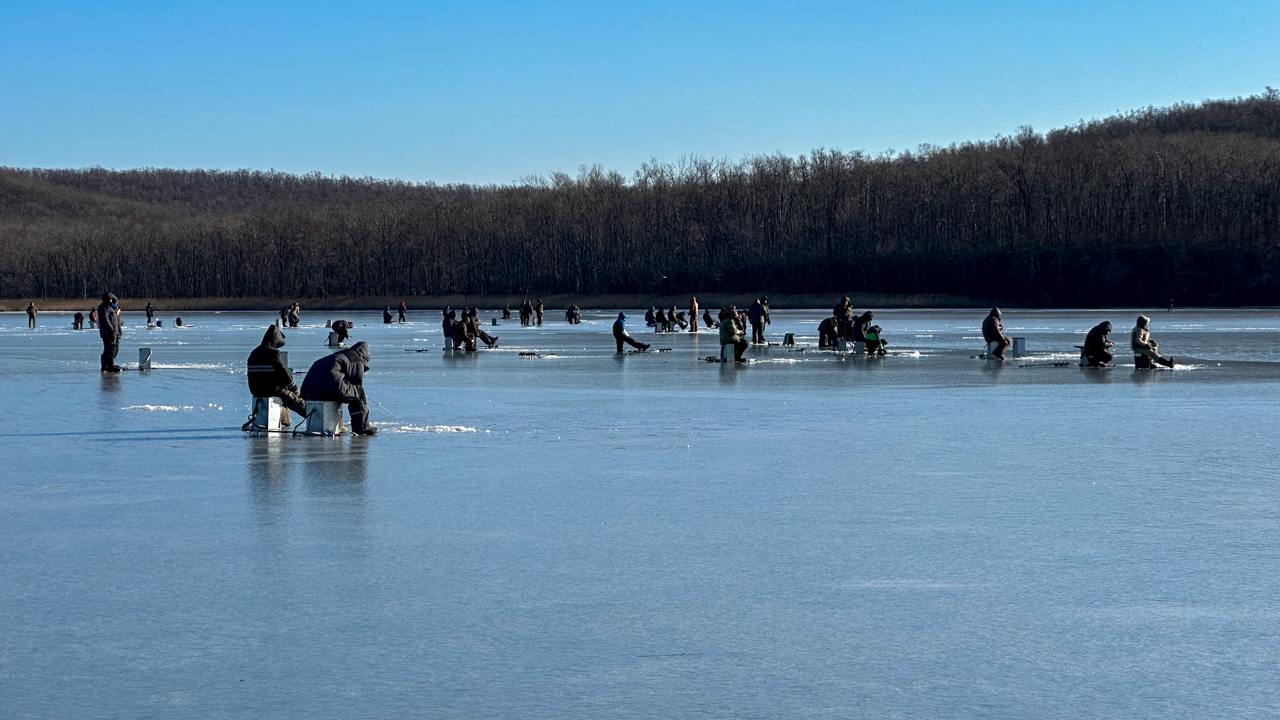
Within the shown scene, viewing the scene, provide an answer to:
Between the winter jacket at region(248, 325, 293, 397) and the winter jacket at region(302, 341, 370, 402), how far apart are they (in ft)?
1.05

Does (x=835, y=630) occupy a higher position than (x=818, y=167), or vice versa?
(x=818, y=167)

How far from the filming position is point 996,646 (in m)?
6.78

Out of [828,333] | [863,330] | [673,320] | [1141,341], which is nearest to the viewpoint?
[1141,341]

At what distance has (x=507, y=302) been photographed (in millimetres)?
135625

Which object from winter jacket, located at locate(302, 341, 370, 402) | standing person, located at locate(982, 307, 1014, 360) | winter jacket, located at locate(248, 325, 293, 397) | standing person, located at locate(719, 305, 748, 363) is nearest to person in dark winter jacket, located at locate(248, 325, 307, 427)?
winter jacket, located at locate(248, 325, 293, 397)

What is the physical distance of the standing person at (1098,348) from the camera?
30.5 metres

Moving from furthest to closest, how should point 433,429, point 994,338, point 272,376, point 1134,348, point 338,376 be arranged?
1. point 994,338
2. point 1134,348
3. point 433,429
4. point 272,376
5. point 338,376

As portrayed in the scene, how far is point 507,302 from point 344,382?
120 metres

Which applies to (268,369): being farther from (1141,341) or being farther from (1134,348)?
(1134,348)

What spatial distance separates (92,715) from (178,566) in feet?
10.1

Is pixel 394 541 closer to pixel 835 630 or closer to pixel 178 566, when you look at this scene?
pixel 178 566

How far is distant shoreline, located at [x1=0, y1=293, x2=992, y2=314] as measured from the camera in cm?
11731

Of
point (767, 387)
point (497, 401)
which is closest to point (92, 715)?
point (497, 401)

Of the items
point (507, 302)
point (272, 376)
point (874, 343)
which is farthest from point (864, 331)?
point (507, 302)
